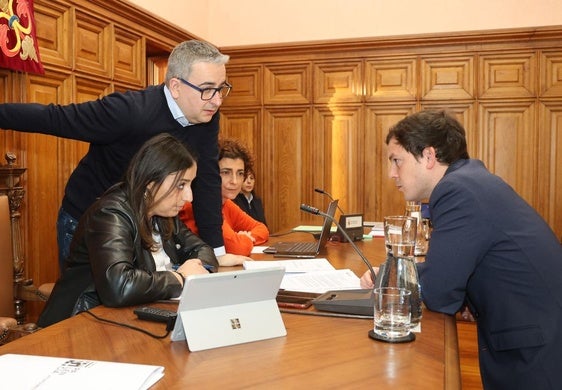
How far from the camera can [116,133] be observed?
2078mm

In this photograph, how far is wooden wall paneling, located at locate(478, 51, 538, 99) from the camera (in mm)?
5137

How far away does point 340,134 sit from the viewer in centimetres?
554

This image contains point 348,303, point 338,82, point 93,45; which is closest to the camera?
point 348,303

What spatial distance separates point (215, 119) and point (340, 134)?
3226 millimetres

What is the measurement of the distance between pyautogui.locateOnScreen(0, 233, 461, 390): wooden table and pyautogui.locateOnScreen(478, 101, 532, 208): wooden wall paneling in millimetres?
4243

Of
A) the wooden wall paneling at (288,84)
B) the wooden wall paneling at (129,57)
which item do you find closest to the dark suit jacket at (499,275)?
the wooden wall paneling at (129,57)

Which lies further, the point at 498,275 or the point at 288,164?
the point at 288,164

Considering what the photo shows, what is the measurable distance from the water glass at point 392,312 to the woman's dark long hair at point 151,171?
79 centimetres

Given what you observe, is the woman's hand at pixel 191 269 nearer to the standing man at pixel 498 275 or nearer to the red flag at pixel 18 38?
the standing man at pixel 498 275

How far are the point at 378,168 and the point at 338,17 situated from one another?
1.48 metres

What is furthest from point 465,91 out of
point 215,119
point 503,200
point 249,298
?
point 249,298

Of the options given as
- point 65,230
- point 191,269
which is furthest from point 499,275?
point 65,230

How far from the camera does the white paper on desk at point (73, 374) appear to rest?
90 cm

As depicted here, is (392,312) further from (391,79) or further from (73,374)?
(391,79)
